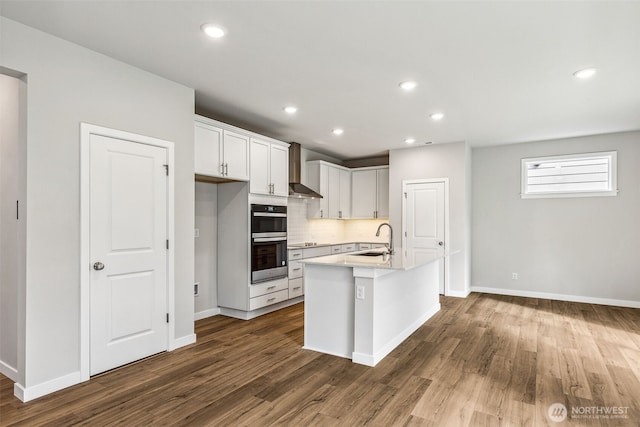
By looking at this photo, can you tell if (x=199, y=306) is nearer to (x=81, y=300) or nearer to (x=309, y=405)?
(x=81, y=300)

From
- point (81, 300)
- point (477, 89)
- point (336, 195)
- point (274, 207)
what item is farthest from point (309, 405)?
point (336, 195)

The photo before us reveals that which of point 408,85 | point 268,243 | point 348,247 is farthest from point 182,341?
point 348,247

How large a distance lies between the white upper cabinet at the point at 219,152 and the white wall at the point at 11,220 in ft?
4.85

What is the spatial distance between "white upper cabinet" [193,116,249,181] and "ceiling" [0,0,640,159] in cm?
32

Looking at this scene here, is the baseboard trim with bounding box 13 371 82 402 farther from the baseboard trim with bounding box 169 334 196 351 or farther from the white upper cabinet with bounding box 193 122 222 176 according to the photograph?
the white upper cabinet with bounding box 193 122 222 176

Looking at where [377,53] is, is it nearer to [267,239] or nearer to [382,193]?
[267,239]

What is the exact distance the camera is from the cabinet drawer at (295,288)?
5336 mm

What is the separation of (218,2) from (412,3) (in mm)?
1202

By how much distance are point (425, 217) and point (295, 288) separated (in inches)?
104

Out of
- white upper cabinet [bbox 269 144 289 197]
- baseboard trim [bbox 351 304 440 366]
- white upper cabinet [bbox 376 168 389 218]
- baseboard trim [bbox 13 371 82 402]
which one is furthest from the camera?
white upper cabinet [bbox 376 168 389 218]

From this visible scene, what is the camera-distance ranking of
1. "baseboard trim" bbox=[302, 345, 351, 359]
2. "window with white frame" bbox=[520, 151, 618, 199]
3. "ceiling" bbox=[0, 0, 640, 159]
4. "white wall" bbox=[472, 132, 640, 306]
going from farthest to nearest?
"window with white frame" bbox=[520, 151, 618, 199]
"white wall" bbox=[472, 132, 640, 306]
"baseboard trim" bbox=[302, 345, 351, 359]
"ceiling" bbox=[0, 0, 640, 159]

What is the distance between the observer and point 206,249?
15.6 feet

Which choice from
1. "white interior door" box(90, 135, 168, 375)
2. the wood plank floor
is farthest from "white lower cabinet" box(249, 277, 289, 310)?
"white interior door" box(90, 135, 168, 375)

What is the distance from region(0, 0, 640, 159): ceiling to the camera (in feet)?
7.61
